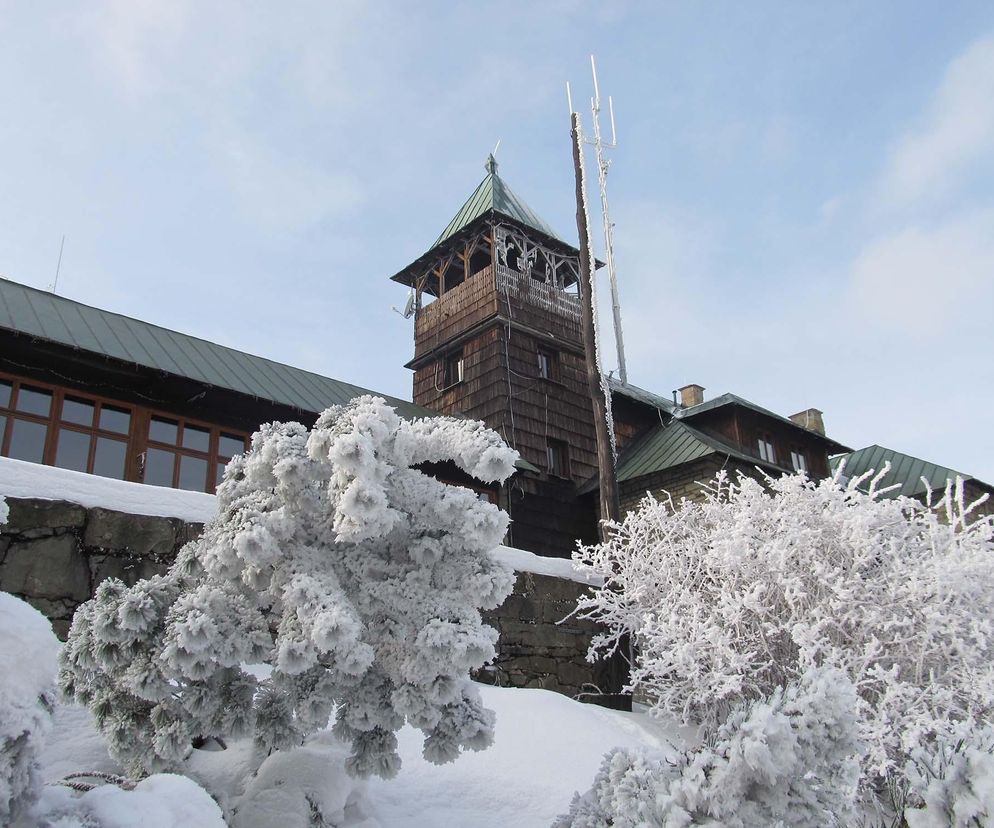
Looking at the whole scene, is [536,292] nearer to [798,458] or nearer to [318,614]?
[798,458]

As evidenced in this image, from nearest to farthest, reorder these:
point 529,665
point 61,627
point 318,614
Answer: point 318,614, point 61,627, point 529,665

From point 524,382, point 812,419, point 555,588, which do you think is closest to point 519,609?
point 555,588

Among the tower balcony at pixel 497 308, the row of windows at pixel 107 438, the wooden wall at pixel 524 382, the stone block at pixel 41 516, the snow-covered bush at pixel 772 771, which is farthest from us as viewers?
the tower balcony at pixel 497 308

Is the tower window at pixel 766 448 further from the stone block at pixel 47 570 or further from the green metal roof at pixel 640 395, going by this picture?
the stone block at pixel 47 570

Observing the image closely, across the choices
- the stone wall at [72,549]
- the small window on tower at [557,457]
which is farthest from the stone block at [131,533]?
the small window on tower at [557,457]

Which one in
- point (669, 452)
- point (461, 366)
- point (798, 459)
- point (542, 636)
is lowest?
point (542, 636)

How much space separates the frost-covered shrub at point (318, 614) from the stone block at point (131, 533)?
2.54m

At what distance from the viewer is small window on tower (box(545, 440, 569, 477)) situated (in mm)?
21672

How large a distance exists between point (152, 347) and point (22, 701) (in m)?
11.7

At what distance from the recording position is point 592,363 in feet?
47.3

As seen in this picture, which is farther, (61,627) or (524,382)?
(524,382)

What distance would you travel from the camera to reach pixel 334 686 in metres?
5.14

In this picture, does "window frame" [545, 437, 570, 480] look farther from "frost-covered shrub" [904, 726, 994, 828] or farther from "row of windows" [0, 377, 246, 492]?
"frost-covered shrub" [904, 726, 994, 828]

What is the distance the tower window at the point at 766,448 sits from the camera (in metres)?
23.3
